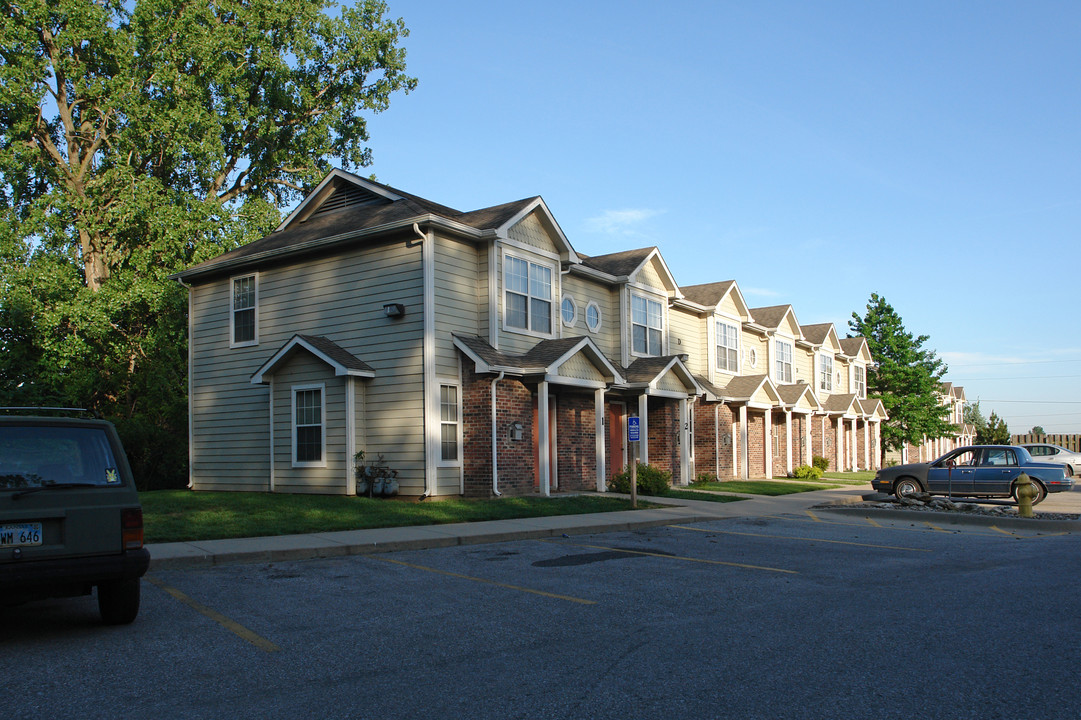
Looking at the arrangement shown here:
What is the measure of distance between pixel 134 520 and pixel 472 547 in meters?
6.10

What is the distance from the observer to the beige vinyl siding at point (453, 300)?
1872cm

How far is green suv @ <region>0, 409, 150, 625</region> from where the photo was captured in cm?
642

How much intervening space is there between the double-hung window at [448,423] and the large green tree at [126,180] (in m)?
11.4

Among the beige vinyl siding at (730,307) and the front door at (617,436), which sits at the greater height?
the beige vinyl siding at (730,307)

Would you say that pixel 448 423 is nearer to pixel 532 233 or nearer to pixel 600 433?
pixel 600 433

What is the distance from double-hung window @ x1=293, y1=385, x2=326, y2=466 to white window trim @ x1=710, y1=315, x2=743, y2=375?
16092mm

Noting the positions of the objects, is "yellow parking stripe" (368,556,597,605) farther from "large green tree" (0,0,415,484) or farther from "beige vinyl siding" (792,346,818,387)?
"beige vinyl siding" (792,346,818,387)

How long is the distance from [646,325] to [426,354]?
1022 cm

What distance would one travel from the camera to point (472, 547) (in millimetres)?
12430

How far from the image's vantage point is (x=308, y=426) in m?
20.0

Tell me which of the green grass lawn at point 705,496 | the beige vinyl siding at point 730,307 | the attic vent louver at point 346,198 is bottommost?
the green grass lawn at point 705,496

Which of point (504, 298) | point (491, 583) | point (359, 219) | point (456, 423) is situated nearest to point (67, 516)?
point (491, 583)

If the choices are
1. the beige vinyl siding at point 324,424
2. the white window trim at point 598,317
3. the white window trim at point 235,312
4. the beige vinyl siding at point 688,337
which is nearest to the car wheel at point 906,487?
the beige vinyl siding at point 688,337

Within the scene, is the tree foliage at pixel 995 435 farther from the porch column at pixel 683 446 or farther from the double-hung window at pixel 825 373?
the porch column at pixel 683 446
